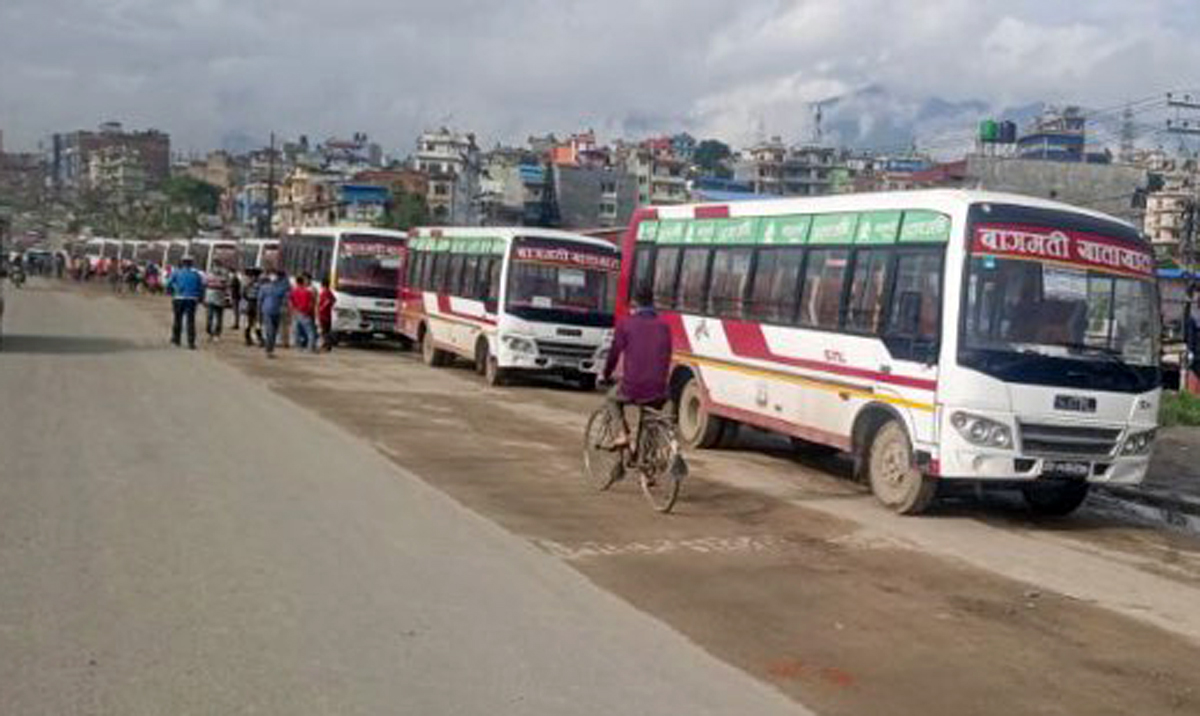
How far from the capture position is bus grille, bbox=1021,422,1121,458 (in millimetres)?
10281

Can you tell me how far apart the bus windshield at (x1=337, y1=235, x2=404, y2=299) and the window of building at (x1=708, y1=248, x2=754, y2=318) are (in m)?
15.7

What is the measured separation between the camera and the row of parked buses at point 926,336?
1028cm

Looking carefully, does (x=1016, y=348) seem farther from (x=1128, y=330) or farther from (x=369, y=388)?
(x=369, y=388)

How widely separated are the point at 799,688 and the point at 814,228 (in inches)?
302

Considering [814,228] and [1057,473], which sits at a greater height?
[814,228]

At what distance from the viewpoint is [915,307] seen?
10891 mm

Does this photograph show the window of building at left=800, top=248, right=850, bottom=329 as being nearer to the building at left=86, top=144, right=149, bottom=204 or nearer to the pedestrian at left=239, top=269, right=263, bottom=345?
the pedestrian at left=239, top=269, right=263, bottom=345

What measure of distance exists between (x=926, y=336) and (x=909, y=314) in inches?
14.9

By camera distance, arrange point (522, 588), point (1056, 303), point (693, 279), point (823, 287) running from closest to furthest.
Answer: point (522, 588), point (1056, 303), point (823, 287), point (693, 279)

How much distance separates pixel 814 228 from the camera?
12875mm

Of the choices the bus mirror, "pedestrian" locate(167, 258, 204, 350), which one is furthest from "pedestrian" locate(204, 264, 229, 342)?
the bus mirror

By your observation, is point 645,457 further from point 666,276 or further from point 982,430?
point 666,276

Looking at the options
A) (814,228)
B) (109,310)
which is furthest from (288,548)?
(109,310)

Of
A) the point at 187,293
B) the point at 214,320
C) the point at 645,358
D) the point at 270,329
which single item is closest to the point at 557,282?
the point at 270,329
